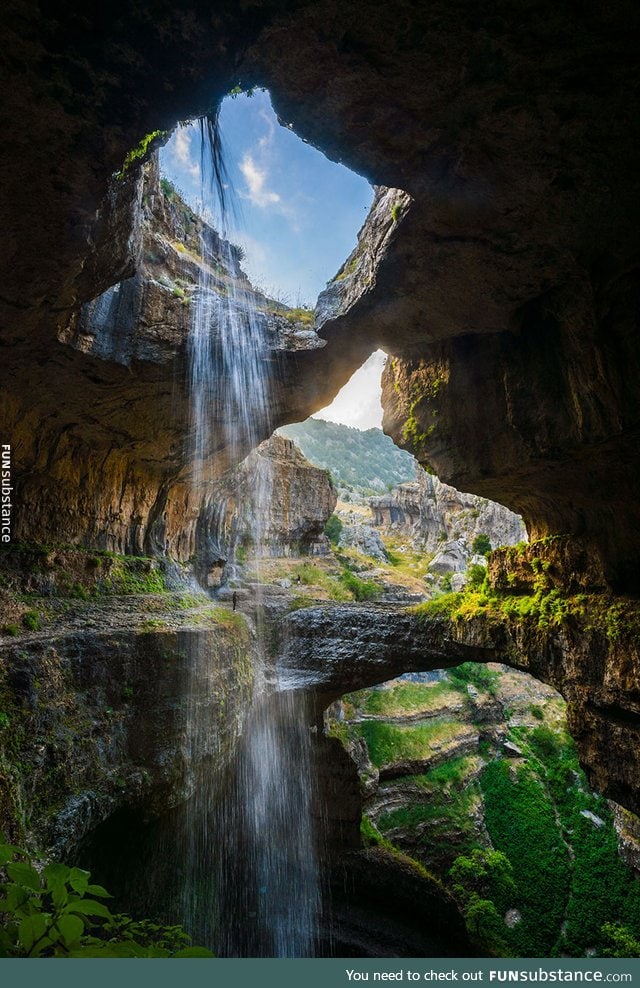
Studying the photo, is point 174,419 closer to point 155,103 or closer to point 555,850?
point 155,103

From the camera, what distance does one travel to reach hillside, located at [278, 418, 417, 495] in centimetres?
9262

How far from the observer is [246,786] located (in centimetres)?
1342

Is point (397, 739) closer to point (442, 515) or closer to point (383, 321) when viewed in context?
point (383, 321)

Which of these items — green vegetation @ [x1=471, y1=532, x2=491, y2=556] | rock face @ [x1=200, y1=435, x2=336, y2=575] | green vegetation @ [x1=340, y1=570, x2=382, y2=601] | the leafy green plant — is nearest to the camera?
the leafy green plant

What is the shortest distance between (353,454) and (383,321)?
9248cm

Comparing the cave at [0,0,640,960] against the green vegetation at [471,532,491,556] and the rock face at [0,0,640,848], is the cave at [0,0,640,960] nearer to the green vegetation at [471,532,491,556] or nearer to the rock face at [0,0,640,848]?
the rock face at [0,0,640,848]

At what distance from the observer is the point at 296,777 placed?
14680mm

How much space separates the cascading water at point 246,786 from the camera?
10516mm

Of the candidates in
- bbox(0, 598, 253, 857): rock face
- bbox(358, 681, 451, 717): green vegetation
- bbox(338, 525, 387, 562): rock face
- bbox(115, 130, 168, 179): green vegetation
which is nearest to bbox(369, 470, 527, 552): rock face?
bbox(338, 525, 387, 562): rock face

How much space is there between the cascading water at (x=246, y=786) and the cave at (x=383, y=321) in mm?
699

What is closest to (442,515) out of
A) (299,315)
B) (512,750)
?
(512,750)

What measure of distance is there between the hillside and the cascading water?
73.1 metres

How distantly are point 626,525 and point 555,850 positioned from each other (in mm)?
16965

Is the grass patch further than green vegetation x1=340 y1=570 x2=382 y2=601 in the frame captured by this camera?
No
